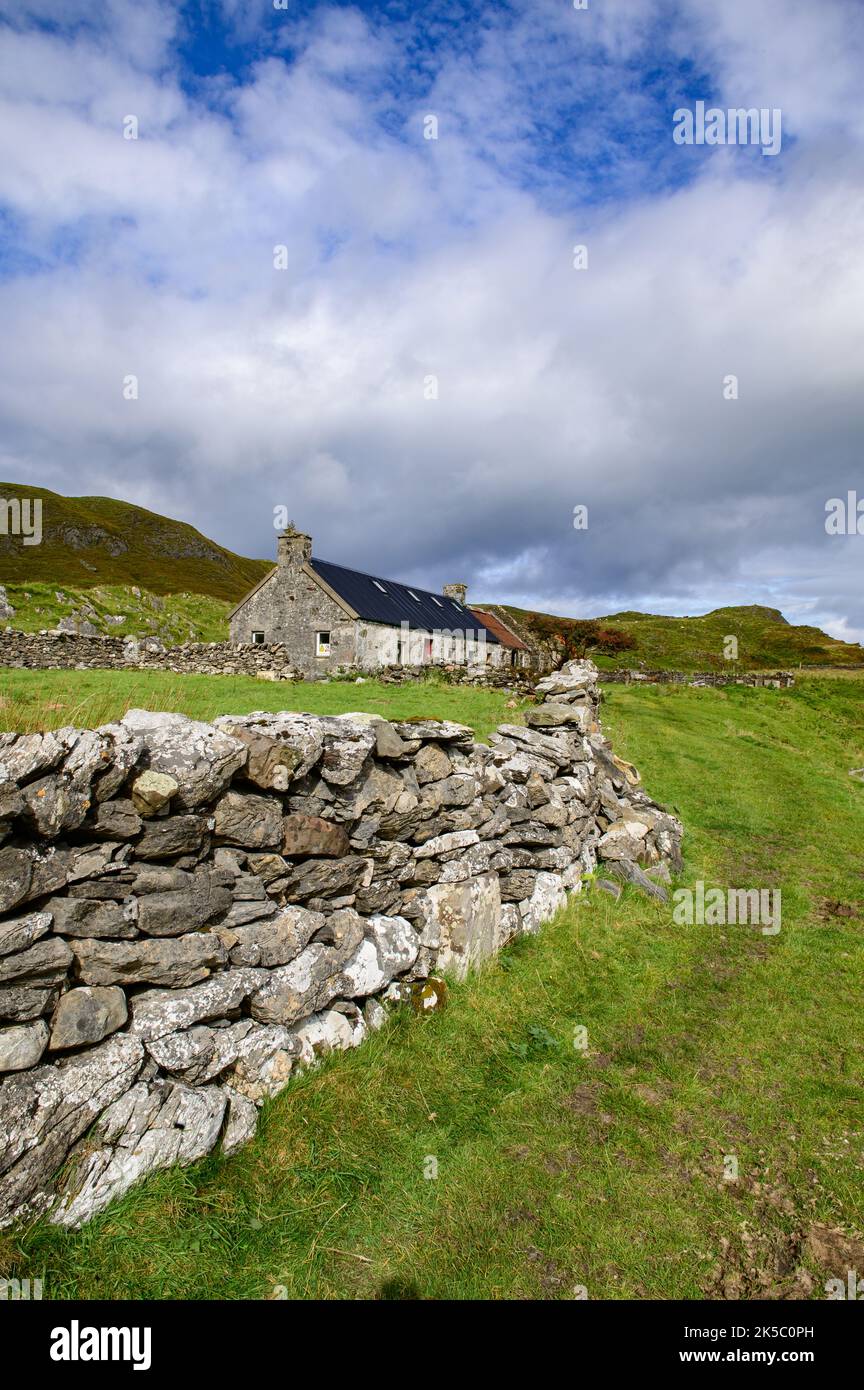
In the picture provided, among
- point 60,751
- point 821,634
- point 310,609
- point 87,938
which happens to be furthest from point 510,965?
point 821,634

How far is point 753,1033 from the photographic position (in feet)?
22.1

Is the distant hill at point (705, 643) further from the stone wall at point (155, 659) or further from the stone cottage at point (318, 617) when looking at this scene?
the stone wall at point (155, 659)

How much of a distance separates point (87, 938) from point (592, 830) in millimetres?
7924

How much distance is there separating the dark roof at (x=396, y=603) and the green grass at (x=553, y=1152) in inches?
1248

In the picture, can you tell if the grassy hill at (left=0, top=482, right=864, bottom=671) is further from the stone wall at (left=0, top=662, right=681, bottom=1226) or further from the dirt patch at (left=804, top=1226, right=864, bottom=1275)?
the dirt patch at (left=804, top=1226, right=864, bottom=1275)

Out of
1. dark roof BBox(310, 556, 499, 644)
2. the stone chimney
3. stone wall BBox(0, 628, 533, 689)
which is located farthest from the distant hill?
stone wall BBox(0, 628, 533, 689)

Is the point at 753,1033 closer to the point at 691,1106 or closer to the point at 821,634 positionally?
the point at 691,1106

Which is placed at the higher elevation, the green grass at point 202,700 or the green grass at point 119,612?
the green grass at point 119,612

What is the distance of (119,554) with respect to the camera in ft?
394
